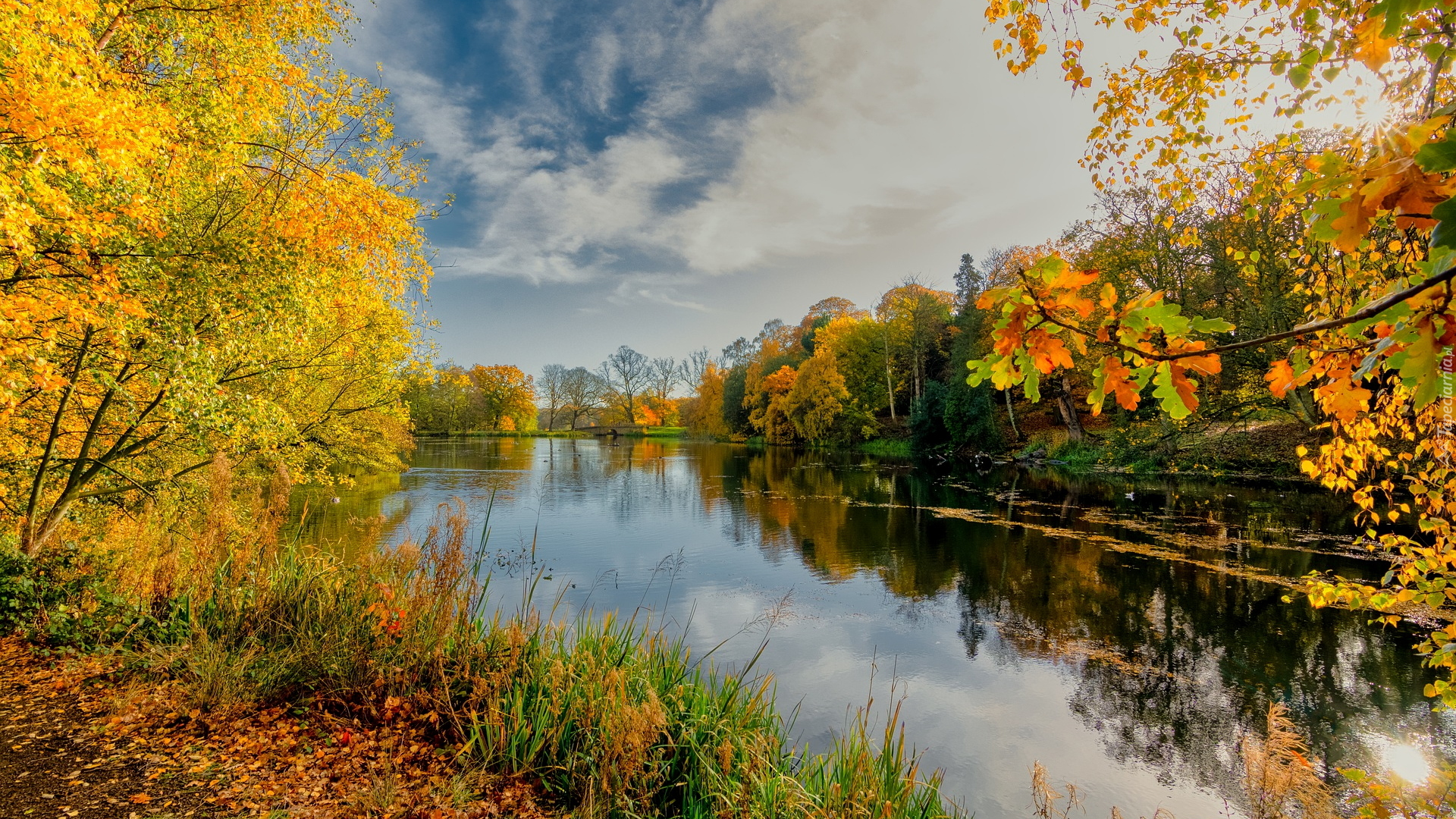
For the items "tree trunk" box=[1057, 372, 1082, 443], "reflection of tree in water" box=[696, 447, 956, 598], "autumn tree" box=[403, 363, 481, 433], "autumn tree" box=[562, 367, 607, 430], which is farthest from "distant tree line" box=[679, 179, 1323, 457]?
"autumn tree" box=[403, 363, 481, 433]

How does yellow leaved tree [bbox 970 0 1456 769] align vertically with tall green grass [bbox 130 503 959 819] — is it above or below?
above

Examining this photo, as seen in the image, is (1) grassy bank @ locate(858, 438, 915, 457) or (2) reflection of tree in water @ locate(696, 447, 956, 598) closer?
(2) reflection of tree in water @ locate(696, 447, 956, 598)

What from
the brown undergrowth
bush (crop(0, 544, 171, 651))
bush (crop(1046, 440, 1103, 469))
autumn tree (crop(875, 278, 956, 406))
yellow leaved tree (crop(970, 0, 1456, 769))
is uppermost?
autumn tree (crop(875, 278, 956, 406))

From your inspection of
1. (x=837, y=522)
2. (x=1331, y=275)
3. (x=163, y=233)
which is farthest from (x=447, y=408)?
(x=1331, y=275)

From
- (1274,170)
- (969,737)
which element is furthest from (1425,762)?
(1274,170)

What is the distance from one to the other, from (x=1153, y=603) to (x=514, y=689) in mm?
9097

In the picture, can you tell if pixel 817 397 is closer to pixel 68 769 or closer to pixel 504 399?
pixel 504 399

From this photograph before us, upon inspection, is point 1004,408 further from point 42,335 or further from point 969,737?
point 42,335

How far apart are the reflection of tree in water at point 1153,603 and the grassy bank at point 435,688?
2984 mm

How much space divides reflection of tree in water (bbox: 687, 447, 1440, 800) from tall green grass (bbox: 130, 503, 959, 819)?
3.03 metres

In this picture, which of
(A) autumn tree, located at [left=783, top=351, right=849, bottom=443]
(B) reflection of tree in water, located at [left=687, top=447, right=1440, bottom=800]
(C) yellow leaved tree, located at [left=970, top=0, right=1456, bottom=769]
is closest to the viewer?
(C) yellow leaved tree, located at [left=970, top=0, right=1456, bottom=769]

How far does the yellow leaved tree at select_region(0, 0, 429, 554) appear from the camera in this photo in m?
3.60

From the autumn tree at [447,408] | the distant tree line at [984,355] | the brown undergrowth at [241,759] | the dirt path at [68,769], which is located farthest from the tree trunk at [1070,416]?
the autumn tree at [447,408]

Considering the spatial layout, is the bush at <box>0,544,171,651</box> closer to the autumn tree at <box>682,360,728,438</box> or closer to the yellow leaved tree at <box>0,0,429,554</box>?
the yellow leaved tree at <box>0,0,429,554</box>
